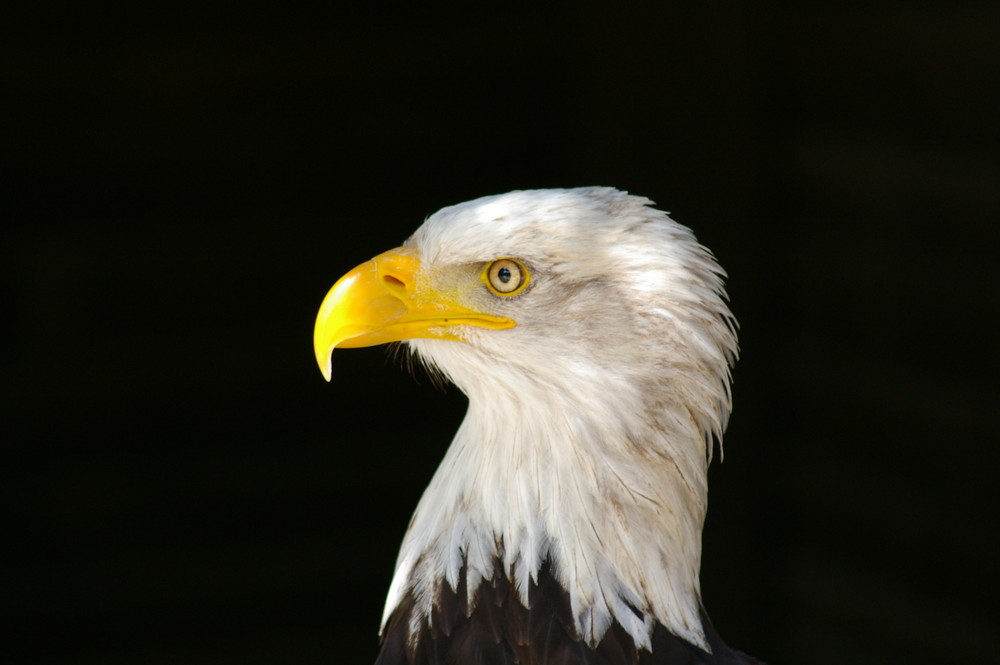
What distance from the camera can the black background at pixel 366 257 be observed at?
421 centimetres

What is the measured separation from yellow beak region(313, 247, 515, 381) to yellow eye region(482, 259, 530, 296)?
0.06 meters

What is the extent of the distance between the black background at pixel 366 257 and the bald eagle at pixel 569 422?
1916mm

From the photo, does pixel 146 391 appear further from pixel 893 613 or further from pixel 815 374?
pixel 893 613

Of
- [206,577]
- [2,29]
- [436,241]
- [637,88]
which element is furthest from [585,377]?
[206,577]

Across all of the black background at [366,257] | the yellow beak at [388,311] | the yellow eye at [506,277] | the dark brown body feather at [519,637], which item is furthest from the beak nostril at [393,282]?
the black background at [366,257]

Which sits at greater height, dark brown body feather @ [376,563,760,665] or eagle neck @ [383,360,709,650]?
eagle neck @ [383,360,709,650]

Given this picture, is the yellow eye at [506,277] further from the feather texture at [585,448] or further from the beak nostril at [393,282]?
the beak nostril at [393,282]

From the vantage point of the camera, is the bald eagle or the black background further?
the black background

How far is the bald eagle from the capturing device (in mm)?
2031

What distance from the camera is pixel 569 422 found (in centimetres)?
208

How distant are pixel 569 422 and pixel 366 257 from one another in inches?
115

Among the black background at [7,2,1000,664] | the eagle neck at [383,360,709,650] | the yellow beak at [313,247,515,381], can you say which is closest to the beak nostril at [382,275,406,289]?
the yellow beak at [313,247,515,381]

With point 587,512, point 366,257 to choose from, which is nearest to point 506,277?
point 587,512

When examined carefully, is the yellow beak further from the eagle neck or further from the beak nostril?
the eagle neck
